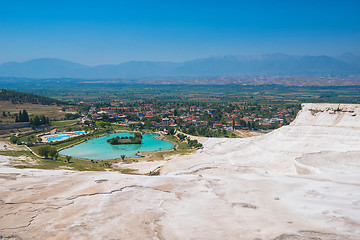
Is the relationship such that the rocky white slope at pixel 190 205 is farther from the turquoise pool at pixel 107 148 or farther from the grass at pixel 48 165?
the turquoise pool at pixel 107 148

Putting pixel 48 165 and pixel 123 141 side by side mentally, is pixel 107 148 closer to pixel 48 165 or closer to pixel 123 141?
pixel 123 141

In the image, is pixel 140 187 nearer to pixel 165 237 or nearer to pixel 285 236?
pixel 165 237

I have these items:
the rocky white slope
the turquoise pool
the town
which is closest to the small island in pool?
the turquoise pool

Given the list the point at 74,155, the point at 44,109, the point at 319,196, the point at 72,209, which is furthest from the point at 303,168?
the point at 44,109

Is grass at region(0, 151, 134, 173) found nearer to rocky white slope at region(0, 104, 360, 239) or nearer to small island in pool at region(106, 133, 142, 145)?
Result: rocky white slope at region(0, 104, 360, 239)

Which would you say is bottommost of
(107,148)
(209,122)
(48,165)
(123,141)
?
(107,148)

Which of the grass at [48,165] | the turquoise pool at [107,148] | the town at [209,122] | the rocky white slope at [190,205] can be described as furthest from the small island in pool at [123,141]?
the rocky white slope at [190,205]

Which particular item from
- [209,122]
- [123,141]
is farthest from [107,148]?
[209,122]
